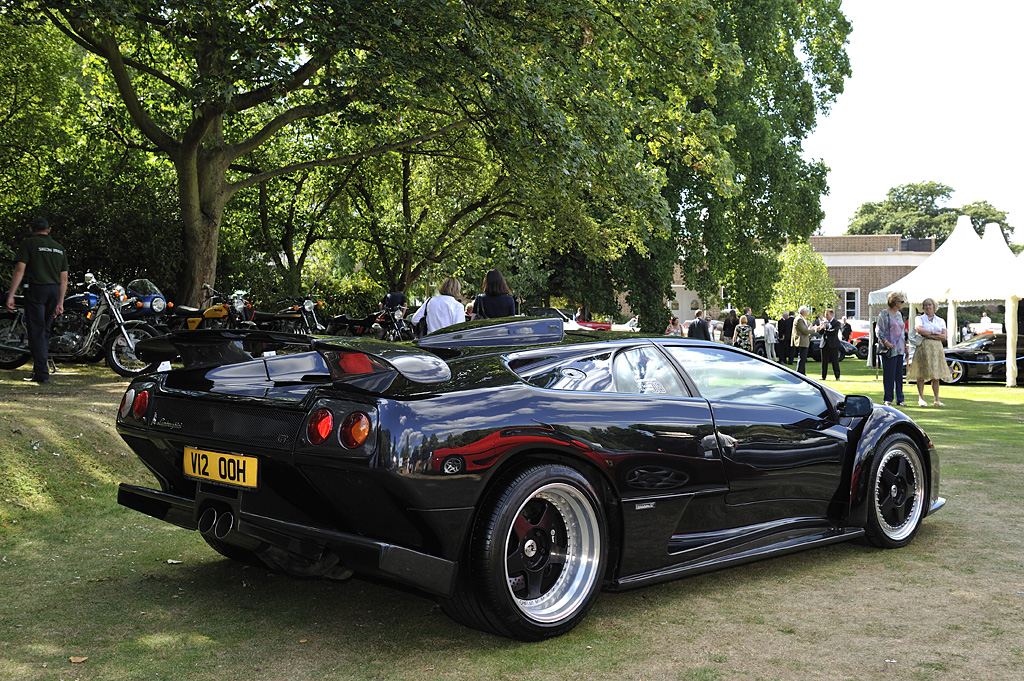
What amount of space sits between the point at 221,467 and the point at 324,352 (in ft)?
2.09

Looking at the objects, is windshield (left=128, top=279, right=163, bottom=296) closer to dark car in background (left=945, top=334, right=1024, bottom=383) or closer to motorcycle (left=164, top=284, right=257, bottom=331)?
motorcycle (left=164, top=284, right=257, bottom=331)

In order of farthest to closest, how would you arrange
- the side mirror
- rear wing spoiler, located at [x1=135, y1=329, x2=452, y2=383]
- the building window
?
the building window < the side mirror < rear wing spoiler, located at [x1=135, y1=329, x2=452, y2=383]

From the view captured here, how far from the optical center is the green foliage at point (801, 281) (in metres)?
56.1

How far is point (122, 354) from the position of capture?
40.1 ft

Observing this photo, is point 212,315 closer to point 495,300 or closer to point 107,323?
point 107,323

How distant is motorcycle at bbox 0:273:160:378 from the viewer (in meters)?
12.2

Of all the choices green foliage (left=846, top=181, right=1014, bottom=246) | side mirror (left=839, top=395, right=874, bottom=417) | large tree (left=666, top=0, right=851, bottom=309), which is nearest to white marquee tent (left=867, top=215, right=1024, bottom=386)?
large tree (left=666, top=0, right=851, bottom=309)

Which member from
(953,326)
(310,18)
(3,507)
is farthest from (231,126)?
(953,326)

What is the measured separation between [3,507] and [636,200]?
9.29 meters

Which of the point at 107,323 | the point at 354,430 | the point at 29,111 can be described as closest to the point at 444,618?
the point at 354,430

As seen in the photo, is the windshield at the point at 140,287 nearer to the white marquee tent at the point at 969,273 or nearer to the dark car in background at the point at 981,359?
the white marquee tent at the point at 969,273

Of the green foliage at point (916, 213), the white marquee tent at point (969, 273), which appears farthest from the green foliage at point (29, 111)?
the green foliage at point (916, 213)

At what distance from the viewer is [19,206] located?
56.5 ft

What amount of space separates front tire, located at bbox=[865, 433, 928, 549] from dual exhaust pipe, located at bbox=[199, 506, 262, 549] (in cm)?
332
